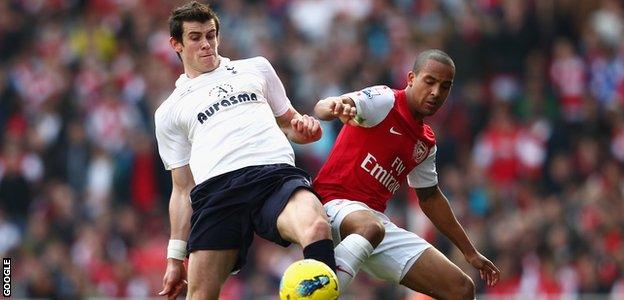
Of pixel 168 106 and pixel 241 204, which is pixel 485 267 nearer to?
pixel 241 204

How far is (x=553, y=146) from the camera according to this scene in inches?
746

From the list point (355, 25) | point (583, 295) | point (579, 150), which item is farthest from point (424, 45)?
point (583, 295)

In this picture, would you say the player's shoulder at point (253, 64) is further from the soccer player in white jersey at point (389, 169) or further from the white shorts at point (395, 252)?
the white shorts at point (395, 252)

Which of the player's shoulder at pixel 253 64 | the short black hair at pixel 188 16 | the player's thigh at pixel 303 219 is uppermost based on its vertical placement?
the short black hair at pixel 188 16

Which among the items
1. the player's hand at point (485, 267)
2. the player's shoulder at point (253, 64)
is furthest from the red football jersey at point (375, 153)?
the player's hand at point (485, 267)

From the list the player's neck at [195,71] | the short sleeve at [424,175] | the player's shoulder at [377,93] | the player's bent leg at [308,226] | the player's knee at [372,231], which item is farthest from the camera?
the short sleeve at [424,175]

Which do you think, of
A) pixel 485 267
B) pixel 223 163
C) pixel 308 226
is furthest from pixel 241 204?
pixel 485 267

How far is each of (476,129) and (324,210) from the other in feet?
31.9

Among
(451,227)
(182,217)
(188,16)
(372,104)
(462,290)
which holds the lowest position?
(462,290)

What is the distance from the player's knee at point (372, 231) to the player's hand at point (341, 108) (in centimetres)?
70

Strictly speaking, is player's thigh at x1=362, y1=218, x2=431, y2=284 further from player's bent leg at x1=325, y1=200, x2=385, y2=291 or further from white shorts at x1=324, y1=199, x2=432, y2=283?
player's bent leg at x1=325, y1=200, x2=385, y2=291

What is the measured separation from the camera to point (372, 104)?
1016cm

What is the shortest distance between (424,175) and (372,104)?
3.27 ft

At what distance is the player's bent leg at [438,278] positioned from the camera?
1052 centimetres
